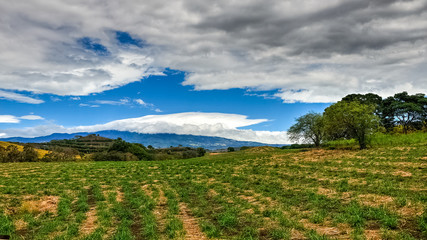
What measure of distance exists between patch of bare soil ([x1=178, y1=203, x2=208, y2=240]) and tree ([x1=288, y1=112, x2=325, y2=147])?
197 feet

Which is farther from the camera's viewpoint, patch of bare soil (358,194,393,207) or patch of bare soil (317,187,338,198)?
patch of bare soil (317,187,338,198)

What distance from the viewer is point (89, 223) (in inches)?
469

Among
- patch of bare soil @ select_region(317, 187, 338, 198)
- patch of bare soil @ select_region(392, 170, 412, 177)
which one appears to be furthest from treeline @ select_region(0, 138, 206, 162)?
patch of bare soil @ select_region(392, 170, 412, 177)

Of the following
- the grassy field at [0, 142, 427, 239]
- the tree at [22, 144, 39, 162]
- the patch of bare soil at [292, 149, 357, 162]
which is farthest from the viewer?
the tree at [22, 144, 39, 162]

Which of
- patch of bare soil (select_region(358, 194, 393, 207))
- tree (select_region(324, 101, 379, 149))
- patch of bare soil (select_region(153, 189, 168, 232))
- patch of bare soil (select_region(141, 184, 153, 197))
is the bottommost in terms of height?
patch of bare soil (select_region(153, 189, 168, 232))

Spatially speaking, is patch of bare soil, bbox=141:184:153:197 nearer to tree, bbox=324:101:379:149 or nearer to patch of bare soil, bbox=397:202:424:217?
patch of bare soil, bbox=397:202:424:217

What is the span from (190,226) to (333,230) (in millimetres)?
5961

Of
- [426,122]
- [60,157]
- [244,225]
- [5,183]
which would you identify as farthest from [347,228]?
[426,122]

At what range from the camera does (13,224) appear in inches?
445

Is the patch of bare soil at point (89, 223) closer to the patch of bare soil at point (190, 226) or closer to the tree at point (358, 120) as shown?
the patch of bare soil at point (190, 226)

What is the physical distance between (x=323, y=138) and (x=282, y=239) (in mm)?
60822

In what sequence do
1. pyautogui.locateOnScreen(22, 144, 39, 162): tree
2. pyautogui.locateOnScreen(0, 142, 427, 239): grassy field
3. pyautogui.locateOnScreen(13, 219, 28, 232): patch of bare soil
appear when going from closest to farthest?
pyautogui.locateOnScreen(0, 142, 427, 239): grassy field → pyautogui.locateOnScreen(13, 219, 28, 232): patch of bare soil → pyautogui.locateOnScreen(22, 144, 39, 162): tree

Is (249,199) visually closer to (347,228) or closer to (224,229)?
(224,229)

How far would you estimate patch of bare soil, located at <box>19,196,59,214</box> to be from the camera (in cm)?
1370
